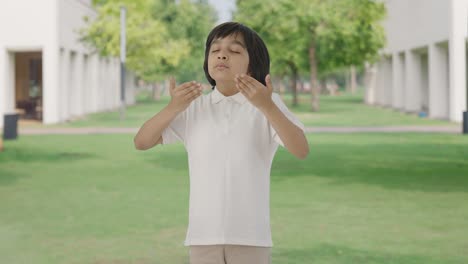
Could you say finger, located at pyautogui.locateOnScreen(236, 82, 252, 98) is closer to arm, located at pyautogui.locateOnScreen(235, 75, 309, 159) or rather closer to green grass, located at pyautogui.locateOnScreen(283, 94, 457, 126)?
arm, located at pyautogui.locateOnScreen(235, 75, 309, 159)

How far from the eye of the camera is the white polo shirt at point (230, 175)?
318cm

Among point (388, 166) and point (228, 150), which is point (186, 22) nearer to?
point (388, 166)

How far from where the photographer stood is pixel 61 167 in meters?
16.3

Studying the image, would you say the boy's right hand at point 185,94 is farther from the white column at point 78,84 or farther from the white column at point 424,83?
the white column at point 424,83

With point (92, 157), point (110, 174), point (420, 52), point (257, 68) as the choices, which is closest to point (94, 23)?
point (420, 52)

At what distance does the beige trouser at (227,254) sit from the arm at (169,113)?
18.0 inches

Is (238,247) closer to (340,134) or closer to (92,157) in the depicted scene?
(92,157)

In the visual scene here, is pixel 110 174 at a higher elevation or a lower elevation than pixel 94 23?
lower

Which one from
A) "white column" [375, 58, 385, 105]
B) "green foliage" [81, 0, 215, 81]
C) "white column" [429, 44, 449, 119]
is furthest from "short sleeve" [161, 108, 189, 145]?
"white column" [375, 58, 385, 105]

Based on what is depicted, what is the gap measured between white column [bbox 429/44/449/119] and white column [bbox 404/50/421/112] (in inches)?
254

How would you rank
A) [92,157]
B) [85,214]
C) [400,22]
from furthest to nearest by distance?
[400,22] < [92,157] < [85,214]

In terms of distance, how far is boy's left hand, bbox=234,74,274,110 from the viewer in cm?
298

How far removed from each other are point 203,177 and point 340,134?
2296 centimetres

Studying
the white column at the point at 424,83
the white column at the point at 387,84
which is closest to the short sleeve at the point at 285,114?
the white column at the point at 424,83
